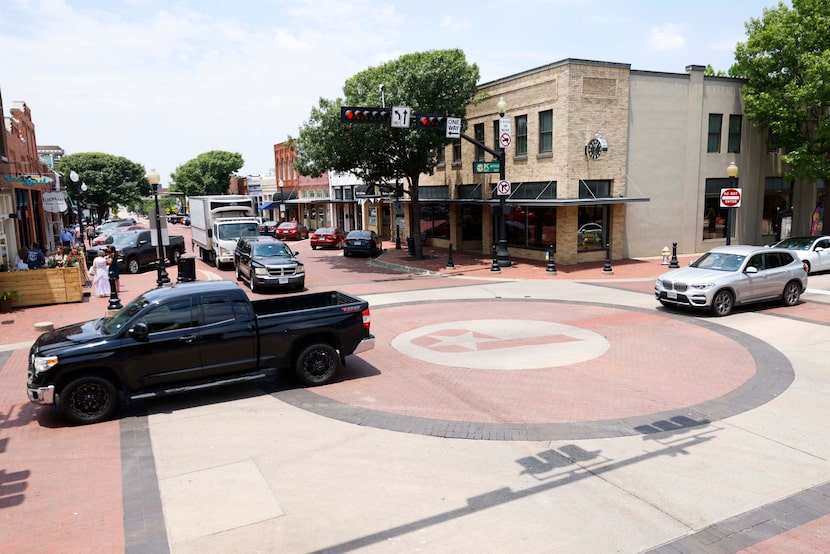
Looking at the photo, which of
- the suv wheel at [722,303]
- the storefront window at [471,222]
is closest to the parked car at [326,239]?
the storefront window at [471,222]

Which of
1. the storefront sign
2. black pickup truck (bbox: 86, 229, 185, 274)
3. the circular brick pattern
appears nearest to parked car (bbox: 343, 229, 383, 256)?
black pickup truck (bbox: 86, 229, 185, 274)

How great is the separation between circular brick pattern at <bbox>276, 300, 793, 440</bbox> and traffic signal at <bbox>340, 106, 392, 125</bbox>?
24.8ft

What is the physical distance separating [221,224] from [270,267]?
8.65 metres

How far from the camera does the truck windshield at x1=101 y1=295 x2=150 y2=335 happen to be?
9.26 meters

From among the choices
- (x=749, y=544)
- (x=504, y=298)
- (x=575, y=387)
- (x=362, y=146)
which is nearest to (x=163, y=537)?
(x=749, y=544)

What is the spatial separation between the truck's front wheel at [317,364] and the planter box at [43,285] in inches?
488

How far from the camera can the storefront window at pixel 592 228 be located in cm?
2644

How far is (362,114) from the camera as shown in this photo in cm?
1992

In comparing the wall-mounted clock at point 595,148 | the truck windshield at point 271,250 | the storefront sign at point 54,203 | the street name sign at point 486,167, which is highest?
the wall-mounted clock at point 595,148

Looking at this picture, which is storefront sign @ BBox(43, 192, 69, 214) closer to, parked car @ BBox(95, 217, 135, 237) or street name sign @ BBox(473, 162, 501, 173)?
street name sign @ BBox(473, 162, 501, 173)

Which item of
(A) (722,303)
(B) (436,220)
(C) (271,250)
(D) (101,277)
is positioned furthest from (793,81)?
(D) (101,277)

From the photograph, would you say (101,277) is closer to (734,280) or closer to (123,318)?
(123,318)

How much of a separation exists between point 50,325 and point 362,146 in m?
15.7

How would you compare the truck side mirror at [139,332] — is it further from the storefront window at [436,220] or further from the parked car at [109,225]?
the parked car at [109,225]
